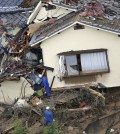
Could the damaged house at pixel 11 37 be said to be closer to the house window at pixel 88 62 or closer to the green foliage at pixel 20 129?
the house window at pixel 88 62

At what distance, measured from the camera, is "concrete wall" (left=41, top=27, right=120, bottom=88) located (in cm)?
2398

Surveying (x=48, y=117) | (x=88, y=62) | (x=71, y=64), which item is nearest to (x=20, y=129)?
(x=48, y=117)

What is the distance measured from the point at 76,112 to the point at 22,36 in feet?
22.2

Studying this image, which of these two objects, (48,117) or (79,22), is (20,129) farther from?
(79,22)

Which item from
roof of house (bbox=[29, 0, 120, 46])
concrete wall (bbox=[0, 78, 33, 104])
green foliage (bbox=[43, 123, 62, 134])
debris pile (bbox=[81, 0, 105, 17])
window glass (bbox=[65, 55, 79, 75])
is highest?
debris pile (bbox=[81, 0, 105, 17])

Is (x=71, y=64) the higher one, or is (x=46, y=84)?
(x=71, y=64)

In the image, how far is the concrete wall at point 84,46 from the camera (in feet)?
78.7

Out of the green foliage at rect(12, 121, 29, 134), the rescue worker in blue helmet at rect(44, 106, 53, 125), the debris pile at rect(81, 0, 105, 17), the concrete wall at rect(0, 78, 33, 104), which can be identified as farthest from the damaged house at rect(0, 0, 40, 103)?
the debris pile at rect(81, 0, 105, 17)

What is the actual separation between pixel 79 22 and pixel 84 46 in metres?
1.64

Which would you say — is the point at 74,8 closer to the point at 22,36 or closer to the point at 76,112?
the point at 22,36

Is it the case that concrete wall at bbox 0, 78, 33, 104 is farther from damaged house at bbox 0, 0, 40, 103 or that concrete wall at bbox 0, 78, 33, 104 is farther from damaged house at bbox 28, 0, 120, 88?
damaged house at bbox 28, 0, 120, 88

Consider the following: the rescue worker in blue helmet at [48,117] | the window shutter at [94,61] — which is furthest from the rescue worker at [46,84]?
the rescue worker in blue helmet at [48,117]

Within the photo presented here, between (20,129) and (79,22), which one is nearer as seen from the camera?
(20,129)

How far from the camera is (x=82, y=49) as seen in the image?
24.3 m
